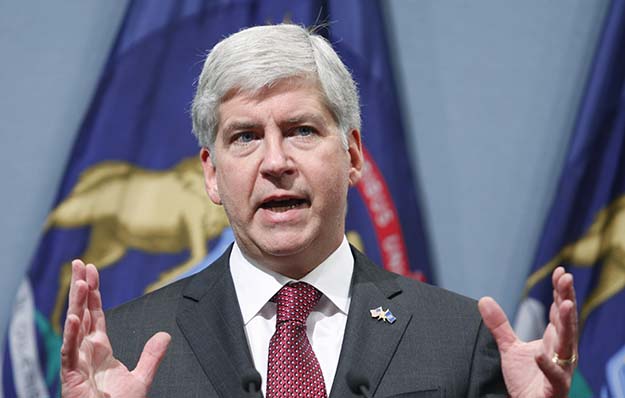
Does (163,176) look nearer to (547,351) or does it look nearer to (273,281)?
(273,281)

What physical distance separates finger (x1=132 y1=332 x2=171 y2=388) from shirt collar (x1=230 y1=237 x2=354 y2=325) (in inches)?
9.5

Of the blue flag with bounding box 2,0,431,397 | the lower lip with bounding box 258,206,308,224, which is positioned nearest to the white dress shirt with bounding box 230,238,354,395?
the lower lip with bounding box 258,206,308,224

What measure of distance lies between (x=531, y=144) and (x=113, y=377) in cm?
215

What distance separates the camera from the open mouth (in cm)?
192

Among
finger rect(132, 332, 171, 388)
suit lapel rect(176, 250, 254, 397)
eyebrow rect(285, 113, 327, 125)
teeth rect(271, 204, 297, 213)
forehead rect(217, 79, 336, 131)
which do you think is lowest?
suit lapel rect(176, 250, 254, 397)

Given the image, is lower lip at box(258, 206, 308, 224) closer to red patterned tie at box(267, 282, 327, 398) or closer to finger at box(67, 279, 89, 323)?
red patterned tie at box(267, 282, 327, 398)

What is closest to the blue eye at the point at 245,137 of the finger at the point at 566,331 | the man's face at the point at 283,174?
the man's face at the point at 283,174

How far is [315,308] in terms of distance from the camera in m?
1.97

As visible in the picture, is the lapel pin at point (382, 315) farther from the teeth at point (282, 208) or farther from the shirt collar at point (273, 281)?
the teeth at point (282, 208)

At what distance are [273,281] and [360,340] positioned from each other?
218 millimetres

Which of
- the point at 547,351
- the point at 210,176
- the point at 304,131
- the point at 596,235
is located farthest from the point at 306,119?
the point at 596,235

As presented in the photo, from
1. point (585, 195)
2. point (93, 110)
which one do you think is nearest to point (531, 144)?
point (585, 195)

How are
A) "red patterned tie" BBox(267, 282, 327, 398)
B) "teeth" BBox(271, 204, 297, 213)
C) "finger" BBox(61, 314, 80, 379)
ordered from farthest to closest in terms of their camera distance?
1. "teeth" BBox(271, 204, 297, 213)
2. "red patterned tie" BBox(267, 282, 327, 398)
3. "finger" BBox(61, 314, 80, 379)

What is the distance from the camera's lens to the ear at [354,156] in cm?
210
